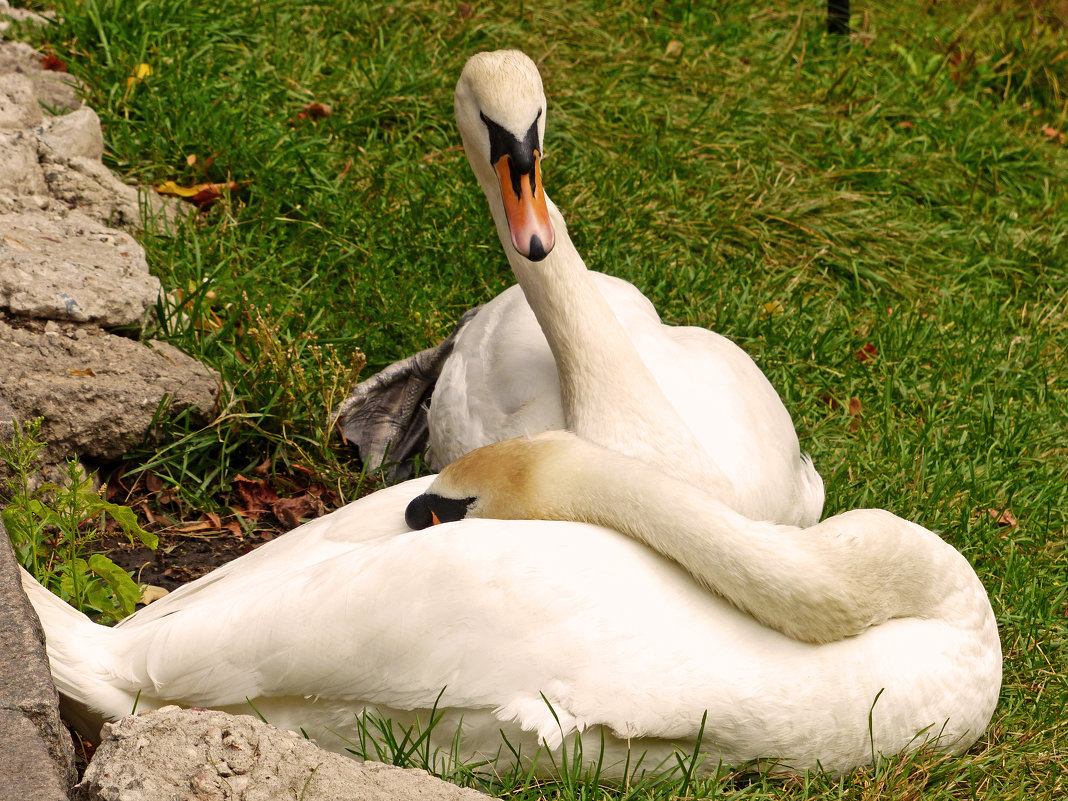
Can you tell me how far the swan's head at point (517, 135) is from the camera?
3.11m

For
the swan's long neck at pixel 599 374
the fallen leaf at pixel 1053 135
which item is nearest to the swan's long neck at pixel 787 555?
the swan's long neck at pixel 599 374

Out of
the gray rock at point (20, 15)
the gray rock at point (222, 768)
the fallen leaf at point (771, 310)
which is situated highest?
the gray rock at point (20, 15)

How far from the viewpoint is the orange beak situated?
123 inches

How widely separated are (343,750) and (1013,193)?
4688 mm

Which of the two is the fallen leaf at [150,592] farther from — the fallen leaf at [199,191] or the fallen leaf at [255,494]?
the fallen leaf at [199,191]

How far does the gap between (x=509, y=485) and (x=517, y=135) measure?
96cm

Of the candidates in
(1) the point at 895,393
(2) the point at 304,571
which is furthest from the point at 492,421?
(1) the point at 895,393

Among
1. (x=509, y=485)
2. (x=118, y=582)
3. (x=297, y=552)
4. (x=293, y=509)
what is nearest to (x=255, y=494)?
(x=293, y=509)

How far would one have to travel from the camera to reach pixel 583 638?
2457 mm

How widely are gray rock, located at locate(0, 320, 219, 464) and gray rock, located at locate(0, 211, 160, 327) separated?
66 mm

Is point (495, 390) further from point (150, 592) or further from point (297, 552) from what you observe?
point (150, 592)

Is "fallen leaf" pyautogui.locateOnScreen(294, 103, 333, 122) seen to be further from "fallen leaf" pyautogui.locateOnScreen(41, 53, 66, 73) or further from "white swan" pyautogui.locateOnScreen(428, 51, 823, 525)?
"white swan" pyautogui.locateOnScreen(428, 51, 823, 525)

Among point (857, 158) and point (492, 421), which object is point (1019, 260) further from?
point (492, 421)

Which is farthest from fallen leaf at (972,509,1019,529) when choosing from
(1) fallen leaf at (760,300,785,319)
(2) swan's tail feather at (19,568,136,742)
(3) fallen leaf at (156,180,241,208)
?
(3) fallen leaf at (156,180,241,208)
